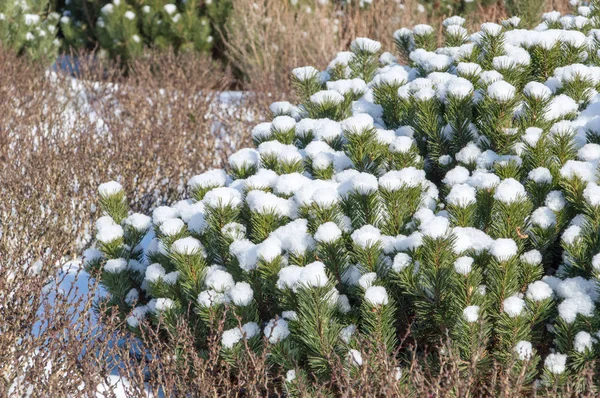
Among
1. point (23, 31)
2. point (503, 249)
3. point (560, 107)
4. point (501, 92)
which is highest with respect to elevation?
point (501, 92)

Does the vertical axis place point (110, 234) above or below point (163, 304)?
above

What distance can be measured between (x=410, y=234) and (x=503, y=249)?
379 millimetres

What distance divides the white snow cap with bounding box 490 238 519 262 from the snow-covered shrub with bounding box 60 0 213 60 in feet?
26.7

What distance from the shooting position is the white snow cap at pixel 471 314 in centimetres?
227

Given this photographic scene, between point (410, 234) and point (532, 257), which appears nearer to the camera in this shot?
point (532, 257)

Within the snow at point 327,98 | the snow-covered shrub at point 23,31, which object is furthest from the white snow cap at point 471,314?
the snow-covered shrub at point 23,31

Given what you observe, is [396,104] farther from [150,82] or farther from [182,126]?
[150,82]

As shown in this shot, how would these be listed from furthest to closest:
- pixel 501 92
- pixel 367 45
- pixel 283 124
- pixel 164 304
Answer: pixel 367 45, pixel 283 124, pixel 164 304, pixel 501 92

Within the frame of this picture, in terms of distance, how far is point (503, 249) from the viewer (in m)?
2.32

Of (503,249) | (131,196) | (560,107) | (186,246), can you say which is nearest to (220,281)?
(186,246)

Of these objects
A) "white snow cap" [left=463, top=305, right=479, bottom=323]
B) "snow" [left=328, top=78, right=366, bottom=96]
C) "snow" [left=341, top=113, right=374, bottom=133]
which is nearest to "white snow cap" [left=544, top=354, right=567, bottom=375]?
"white snow cap" [left=463, top=305, right=479, bottom=323]

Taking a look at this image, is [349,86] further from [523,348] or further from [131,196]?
[131,196]

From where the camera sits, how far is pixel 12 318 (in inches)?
111

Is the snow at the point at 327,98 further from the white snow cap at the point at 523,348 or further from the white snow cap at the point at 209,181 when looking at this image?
the white snow cap at the point at 523,348
